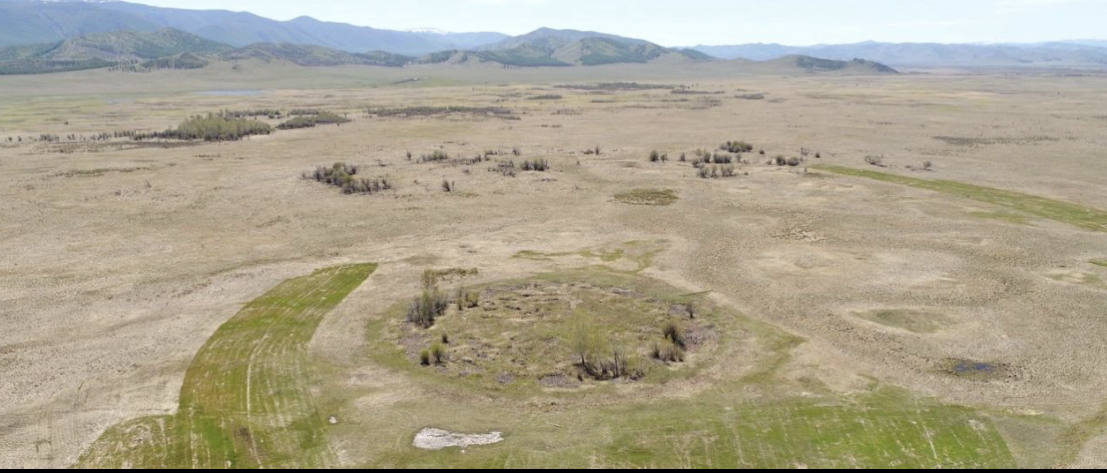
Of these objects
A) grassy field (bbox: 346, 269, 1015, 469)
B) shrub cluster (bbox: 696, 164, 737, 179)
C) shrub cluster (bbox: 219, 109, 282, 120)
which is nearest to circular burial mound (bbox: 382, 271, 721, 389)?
grassy field (bbox: 346, 269, 1015, 469)

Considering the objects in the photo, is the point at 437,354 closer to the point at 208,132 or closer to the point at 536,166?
the point at 536,166

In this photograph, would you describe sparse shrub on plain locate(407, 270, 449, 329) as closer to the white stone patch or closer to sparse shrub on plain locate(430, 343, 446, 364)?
sparse shrub on plain locate(430, 343, 446, 364)

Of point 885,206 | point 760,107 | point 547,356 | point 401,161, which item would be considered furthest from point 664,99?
point 547,356

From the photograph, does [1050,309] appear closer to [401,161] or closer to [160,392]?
[160,392]

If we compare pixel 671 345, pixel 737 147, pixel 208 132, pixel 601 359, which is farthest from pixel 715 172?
pixel 208 132

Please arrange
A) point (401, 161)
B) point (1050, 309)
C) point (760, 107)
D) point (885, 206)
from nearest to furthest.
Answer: point (1050, 309) < point (885, 206) < point (401, 161) < point (760, 107)

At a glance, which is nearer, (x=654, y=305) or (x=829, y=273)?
(x=654, y=305)
